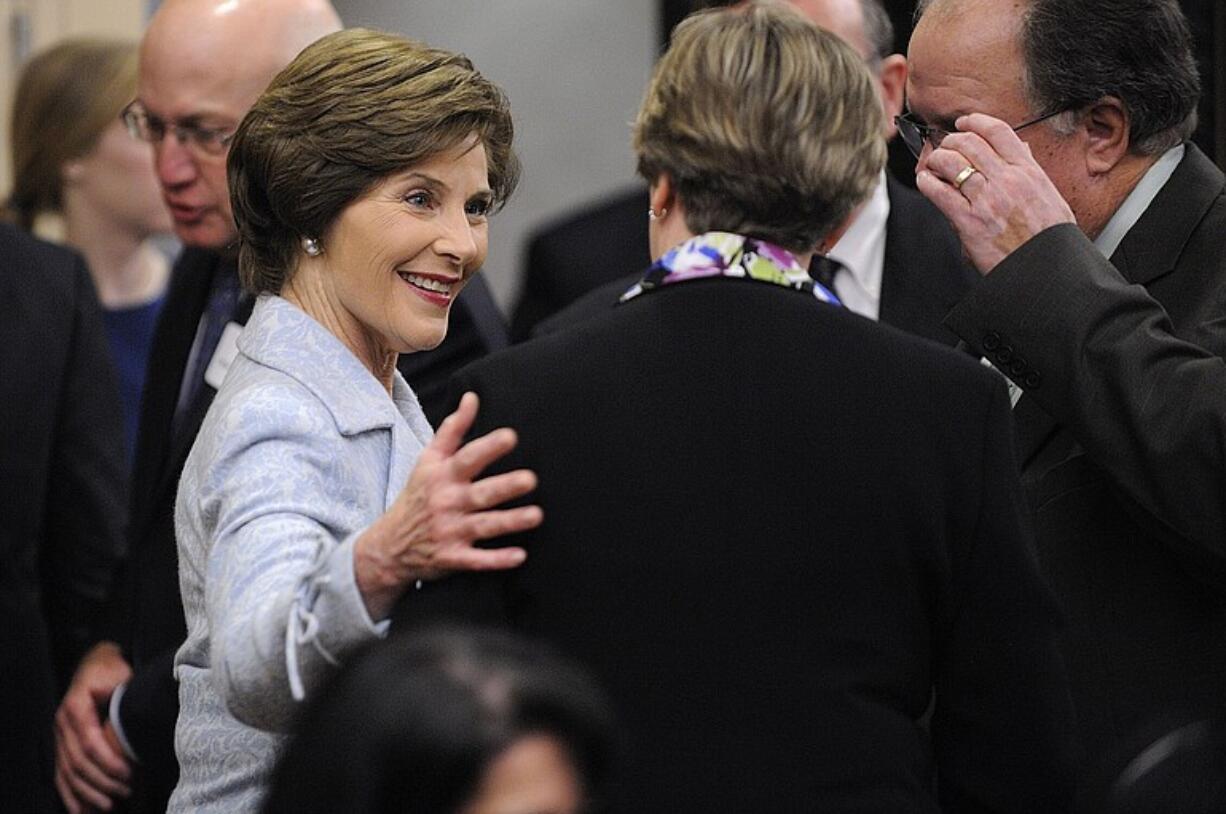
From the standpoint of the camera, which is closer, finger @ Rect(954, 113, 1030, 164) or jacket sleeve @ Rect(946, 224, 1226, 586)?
jacket sleeve @ Rect(946, 224, 1226, 586)

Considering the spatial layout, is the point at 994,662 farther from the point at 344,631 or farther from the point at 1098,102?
the point at 1098,102

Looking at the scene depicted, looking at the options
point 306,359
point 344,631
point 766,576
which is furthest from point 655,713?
point 306,359

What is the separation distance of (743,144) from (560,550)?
1.53 ft

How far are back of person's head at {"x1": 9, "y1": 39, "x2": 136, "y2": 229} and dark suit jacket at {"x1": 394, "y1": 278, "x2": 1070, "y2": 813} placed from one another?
3840 millimetres

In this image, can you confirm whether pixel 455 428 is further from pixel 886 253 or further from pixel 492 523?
pixel 886 253

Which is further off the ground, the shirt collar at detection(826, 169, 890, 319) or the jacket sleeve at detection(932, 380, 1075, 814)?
the jacket sleeve at detection(932, 380, 1075, 814)

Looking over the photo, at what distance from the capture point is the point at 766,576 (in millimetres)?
2201

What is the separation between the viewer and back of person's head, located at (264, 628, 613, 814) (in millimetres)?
1689

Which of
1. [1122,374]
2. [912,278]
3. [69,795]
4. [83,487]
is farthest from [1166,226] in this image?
[83,487]

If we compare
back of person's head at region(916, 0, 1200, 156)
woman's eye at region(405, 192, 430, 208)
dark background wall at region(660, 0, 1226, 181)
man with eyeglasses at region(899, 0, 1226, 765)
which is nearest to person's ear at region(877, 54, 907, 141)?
dark background wall at region(660, 0, 1226, 181)

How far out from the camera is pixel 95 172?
589 centimetres

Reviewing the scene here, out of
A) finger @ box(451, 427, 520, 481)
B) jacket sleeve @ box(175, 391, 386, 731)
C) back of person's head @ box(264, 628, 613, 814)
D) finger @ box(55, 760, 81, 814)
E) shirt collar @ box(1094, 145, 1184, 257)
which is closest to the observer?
back of person's head @ box(264, 628, 613, 814)

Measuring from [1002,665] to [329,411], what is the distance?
2.69ft

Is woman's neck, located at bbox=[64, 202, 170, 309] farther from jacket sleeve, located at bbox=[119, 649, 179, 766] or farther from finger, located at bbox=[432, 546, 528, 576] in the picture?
finger, located at bbox=[432, 546, 528, 576]
